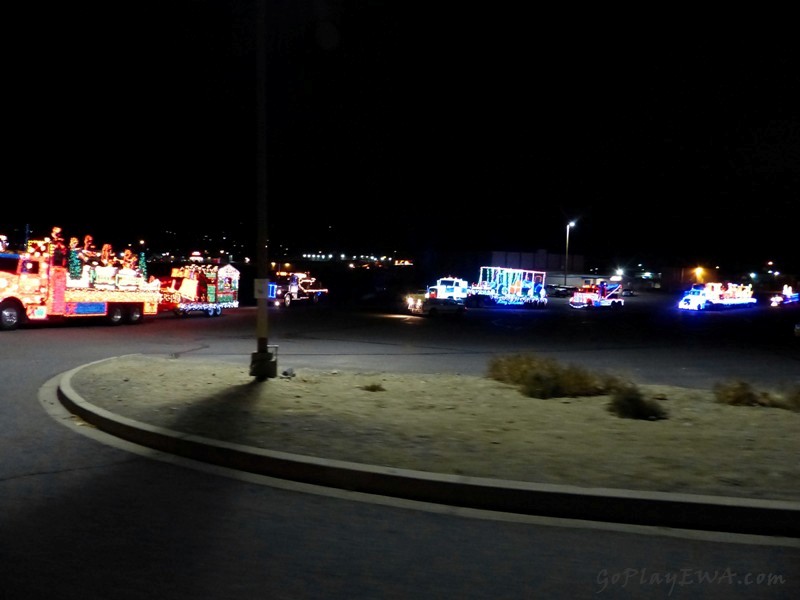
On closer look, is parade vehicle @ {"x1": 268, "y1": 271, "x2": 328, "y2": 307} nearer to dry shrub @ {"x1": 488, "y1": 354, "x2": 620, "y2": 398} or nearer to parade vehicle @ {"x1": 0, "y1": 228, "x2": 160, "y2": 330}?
parade vehicle @ {"x1": 0, "y1": 228, "x2": 160, "y2": 330}

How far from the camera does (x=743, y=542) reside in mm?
6891

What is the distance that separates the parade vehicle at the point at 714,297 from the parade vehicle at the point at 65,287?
154 ft

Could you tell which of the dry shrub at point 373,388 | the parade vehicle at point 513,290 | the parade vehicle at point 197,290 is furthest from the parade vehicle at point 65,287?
the parade vehicle at point 513,290

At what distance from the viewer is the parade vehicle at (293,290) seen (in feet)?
170

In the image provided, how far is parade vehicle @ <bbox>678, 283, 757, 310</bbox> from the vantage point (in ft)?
222

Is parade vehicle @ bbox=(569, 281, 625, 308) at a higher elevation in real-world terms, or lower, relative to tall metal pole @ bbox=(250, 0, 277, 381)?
lower

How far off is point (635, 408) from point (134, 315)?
2550 centimetres

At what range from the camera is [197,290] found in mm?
39312

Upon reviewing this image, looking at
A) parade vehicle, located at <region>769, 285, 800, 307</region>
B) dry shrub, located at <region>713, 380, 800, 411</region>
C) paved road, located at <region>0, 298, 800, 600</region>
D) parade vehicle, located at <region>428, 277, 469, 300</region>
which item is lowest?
parade vehicle, located at <region>769, 285, 800, 307</region>

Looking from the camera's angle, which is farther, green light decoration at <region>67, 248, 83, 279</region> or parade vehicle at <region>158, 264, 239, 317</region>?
parade vehicle at <region>158, 264, 239, 317</region>

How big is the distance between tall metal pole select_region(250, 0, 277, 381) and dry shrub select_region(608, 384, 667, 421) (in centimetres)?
608

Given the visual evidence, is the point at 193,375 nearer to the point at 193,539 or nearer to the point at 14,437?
the point at 14,437

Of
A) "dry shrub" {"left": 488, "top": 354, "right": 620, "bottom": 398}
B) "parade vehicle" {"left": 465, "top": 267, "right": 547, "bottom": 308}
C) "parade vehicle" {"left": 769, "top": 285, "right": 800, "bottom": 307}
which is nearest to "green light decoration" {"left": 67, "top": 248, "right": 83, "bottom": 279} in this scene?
"dry shrub" {"left": 488, "top": 354, "right": 620, "bottom": 398}

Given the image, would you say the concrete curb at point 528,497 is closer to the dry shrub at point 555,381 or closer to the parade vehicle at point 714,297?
the dry shrub at point 555,381
